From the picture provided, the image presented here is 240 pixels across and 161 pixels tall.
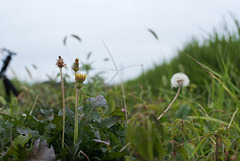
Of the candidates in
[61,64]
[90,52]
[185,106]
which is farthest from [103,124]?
Result: [90,52]

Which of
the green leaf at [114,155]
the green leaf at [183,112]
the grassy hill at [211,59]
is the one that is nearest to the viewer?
the green leaf at [114,155]

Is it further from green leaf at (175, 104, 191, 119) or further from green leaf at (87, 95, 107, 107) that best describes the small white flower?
green leaf at (175, 104, 191, 119)

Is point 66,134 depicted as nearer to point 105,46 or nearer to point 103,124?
point 103,124

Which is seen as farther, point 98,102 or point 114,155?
point 98,102

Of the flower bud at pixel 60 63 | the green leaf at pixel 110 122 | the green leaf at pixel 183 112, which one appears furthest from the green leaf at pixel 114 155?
the green leaf at pixel 183 112

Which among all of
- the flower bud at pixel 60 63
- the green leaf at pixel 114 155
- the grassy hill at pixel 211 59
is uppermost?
the grassy hill at pixel 211 59

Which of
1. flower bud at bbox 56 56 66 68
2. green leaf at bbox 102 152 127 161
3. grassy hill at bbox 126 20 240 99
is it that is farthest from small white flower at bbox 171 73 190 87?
grassy hill at bbox 126 20 240 99

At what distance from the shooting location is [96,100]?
1187 mm

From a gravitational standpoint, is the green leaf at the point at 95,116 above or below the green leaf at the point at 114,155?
above

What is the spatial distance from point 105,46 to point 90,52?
55.8 inches

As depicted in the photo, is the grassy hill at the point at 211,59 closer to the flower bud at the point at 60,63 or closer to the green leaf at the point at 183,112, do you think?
the green leaf at the point at 183,112

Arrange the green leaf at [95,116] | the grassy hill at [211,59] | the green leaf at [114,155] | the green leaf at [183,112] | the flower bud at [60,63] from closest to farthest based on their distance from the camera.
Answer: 1. the flower bud at [60,63]
2. the green leaf at [114,155]
3. the green leaf at [95,116]
4. the green leaf at [183,112]
5. the grassy hill at [211,59]

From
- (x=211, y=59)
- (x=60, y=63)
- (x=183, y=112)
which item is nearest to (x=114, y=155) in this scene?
(x=60, y=63)

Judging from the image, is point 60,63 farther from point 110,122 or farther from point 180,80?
point 180,80
